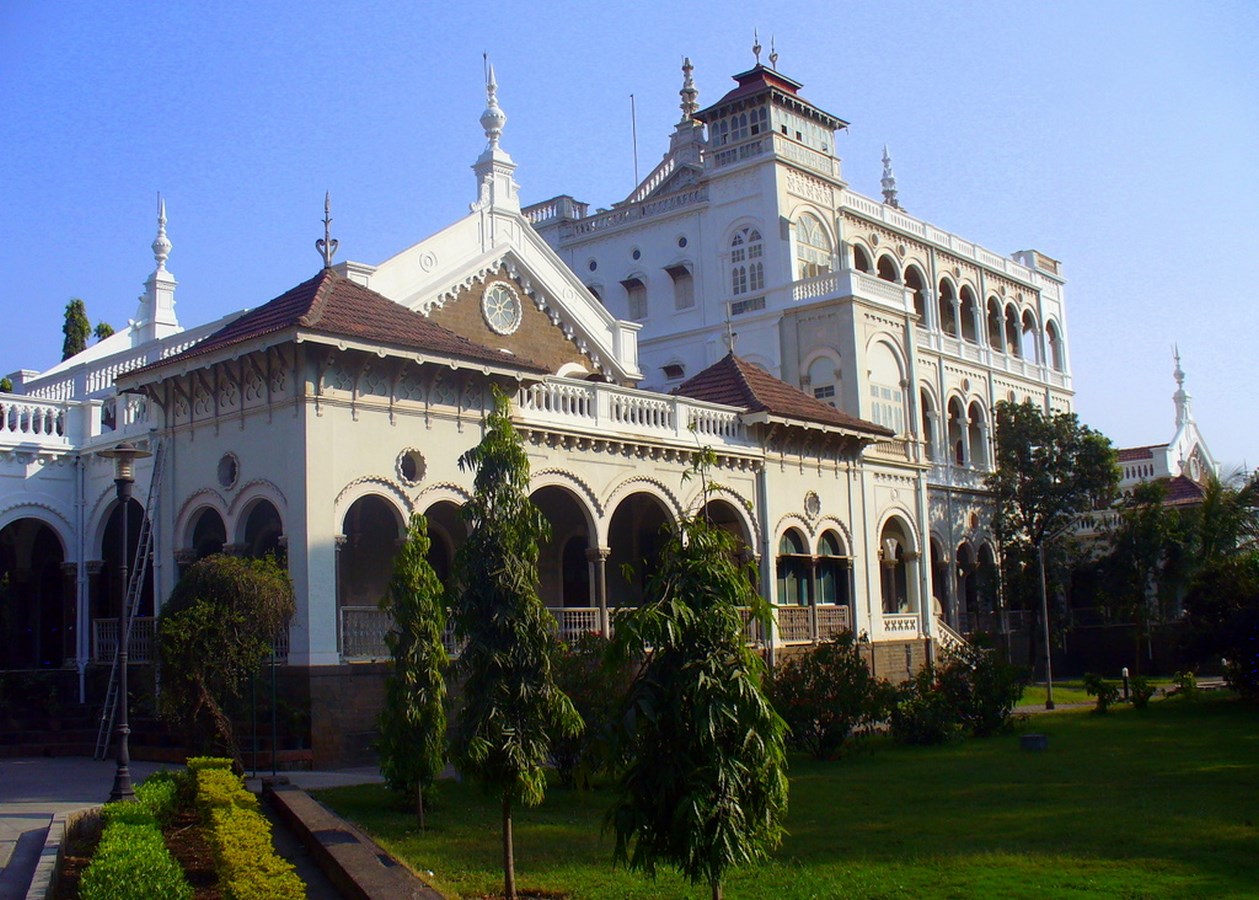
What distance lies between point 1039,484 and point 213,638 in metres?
29.5

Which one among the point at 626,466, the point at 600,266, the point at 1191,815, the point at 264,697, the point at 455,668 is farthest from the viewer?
the point at 600,266

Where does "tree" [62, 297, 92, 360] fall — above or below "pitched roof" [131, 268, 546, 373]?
above

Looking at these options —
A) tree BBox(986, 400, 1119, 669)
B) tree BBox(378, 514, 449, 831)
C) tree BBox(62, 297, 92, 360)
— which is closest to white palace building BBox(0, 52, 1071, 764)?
tree BBox(986, 400, 1119, 669)

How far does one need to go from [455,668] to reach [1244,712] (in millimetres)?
19766

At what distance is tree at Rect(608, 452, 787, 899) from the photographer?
8766mm

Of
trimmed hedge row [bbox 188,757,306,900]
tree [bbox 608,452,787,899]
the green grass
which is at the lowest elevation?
the green grass

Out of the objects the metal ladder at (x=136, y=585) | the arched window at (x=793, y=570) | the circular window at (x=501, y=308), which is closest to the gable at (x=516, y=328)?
the circular window at (x=501, y=308)

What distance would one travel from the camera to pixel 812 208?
4022cm

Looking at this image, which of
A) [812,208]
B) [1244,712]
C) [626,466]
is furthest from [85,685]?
[812,208]

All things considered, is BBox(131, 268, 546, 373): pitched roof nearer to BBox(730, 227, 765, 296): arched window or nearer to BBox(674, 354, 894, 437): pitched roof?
BBox(674, 354, 894, 437): pitched roof

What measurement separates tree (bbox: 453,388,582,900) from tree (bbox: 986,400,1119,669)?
99.5 feet

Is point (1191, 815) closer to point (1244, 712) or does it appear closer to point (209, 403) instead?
point (1244, 712)

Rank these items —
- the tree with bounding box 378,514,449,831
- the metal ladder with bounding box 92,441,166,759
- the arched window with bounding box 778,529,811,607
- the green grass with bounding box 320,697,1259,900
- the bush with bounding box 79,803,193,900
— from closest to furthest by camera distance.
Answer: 1. the bush with bounding box 79,803,193,900
2. the green grass with bounding box 320,697,1259,900
3. the tree with bounding box 378,514,449,831
4. the metal ladder with bounding box 92,441,166,759
5. the arched window with bounding box 778,529,811,607

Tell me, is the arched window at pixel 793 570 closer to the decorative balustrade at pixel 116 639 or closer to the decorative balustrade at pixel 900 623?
the decorative balustrade at pixel 900 623
